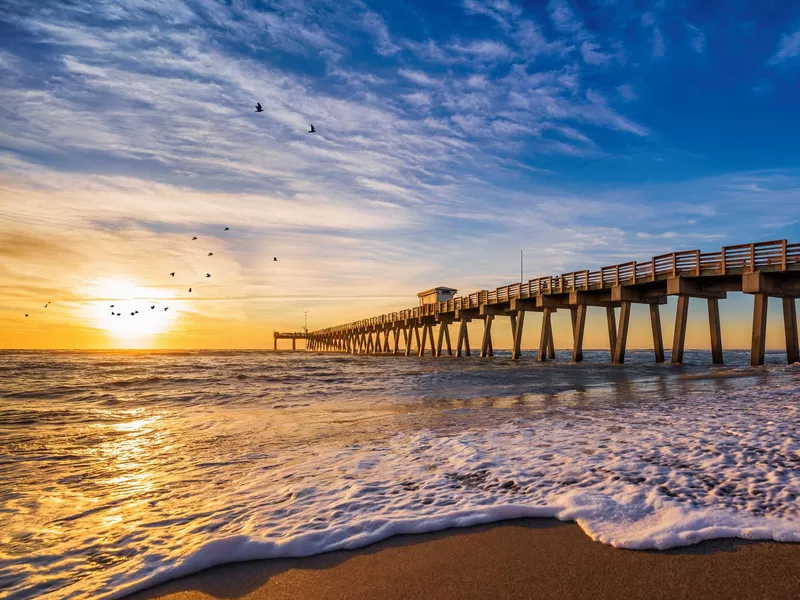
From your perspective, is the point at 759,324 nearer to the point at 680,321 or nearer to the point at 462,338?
the point at 680,321

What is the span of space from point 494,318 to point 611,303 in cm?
1461

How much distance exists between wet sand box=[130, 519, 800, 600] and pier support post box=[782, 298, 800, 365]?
68.5ft

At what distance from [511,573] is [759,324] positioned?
20587 millimetres

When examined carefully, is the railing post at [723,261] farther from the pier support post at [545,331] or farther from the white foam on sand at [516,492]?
the white foam on sand at [516,492]

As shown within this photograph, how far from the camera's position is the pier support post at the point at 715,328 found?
72.8 ft

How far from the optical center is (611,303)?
93.5 feet

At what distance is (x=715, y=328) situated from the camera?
885 inches

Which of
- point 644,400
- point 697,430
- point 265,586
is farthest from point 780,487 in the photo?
point 644,400

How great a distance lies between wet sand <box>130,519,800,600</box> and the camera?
2.53 metres

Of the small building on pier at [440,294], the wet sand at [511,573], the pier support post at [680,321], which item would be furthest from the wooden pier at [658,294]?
the wet sand at [511,573]

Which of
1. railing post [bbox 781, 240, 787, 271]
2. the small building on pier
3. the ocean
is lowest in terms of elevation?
the ocean

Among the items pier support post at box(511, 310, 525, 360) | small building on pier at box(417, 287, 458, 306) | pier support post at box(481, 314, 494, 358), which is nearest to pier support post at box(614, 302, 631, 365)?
pier support post at box(511, 310, 525, 360)

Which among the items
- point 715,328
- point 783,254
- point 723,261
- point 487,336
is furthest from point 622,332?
point 487,336

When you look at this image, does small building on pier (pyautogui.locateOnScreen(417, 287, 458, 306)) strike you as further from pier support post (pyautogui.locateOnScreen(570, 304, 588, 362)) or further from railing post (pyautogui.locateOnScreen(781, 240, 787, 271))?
railing post (pyautogui.locateOnScreen(781, 240, 787, 271))
